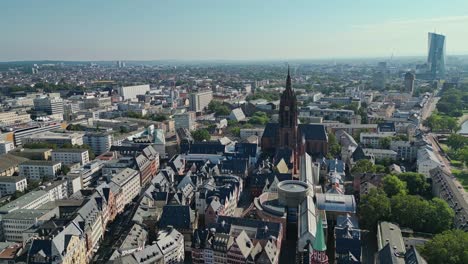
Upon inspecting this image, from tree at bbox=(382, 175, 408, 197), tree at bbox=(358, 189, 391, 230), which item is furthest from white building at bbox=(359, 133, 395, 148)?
tree at bbox=(358, 189, 391, 230)

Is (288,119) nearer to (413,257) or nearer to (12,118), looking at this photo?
(413,257)

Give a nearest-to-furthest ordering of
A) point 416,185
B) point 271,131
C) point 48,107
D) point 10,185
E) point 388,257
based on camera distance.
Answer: point 388,257, point 416,185, point 10,185, point 271,131, point 48,107

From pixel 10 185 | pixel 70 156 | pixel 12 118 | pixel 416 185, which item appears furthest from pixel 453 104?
pixel 12 118

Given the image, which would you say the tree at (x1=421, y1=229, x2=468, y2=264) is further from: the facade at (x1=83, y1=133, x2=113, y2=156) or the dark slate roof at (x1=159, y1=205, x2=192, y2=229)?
the facade at (x1=83, y1=133, x2=113, y2=156)

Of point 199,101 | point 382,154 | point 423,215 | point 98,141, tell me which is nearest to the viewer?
point 423,215

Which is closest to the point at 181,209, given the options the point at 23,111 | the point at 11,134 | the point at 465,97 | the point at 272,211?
the point at 272,211

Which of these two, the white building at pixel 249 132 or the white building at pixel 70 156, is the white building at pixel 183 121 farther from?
the white building at pixel 70 156

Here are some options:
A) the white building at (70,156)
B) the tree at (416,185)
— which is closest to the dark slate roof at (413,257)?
the tree at (416,185)
